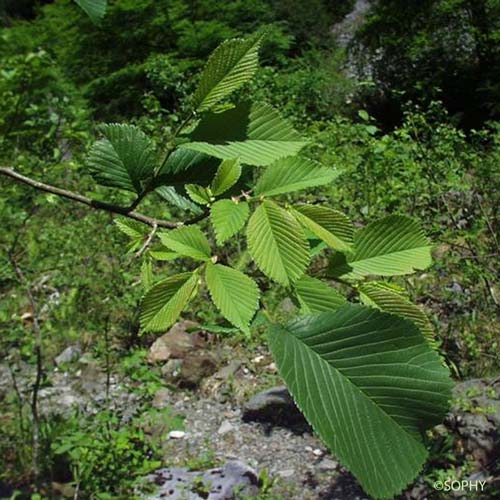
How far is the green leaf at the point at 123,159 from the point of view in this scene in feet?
1.62

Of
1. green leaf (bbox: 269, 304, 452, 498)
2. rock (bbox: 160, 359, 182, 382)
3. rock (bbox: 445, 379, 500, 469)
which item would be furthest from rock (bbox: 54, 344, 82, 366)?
green leaf (bbox: 269, 304, 452, 498)

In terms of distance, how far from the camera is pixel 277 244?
39cm

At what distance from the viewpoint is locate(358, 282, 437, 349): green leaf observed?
15.8 inches

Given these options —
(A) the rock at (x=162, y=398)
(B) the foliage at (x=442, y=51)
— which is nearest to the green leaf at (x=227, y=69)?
(A) the rock at (x=162, y=398)

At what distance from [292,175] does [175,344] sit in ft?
9.78

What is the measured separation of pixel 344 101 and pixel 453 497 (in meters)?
5.39

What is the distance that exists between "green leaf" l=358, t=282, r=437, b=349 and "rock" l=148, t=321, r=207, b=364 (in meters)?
2.88

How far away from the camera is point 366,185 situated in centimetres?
358

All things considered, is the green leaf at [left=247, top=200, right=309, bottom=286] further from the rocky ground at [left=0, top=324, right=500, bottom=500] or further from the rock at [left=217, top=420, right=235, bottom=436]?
the rock at [left=217, top=420, right=235, bottom=436]

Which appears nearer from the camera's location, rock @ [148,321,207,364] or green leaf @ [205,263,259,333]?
green leaf @ [205,263,259,333]

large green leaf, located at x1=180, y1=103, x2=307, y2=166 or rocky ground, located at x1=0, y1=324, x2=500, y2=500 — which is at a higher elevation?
large green leaf, located at x1=180, y1=103, x2=307, y2=166

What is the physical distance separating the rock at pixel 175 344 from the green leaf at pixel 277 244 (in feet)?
9.50

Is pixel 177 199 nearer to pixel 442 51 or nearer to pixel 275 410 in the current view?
pixel 275 410

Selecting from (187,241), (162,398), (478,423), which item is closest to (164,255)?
(187,241)
